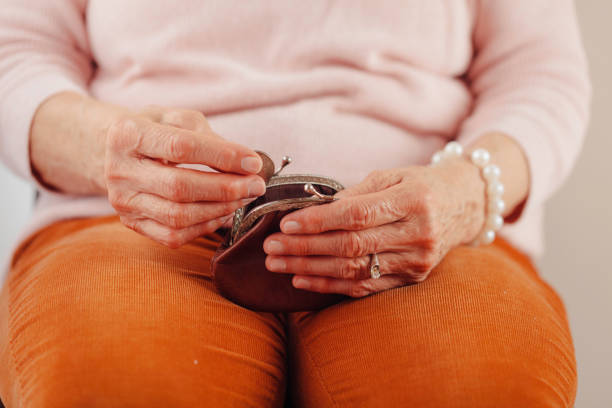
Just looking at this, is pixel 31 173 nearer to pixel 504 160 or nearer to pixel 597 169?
pixel 504 160

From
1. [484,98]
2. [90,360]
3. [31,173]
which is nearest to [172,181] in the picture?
[90,360]

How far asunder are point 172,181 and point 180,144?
0.05m

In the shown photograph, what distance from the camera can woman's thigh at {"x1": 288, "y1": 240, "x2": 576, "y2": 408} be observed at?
0.59 metres

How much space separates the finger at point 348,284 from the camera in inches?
27.4

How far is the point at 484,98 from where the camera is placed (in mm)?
1064

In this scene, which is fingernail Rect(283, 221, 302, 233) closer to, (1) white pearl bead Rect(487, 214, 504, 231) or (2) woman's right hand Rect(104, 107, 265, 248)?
(2) woman's right hand Rect(104, 107, 265, 248)

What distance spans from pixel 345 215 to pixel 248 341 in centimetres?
19

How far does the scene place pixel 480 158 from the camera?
854 millimetres

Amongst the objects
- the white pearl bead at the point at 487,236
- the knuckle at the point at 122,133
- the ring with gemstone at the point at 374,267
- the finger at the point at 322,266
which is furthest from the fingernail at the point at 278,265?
the white pearl bead at the point at 487,236

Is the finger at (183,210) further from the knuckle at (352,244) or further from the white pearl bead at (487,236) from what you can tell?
the white pearl bead at (487,236)

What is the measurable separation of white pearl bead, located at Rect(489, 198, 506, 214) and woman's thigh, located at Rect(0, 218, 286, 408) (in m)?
0.36

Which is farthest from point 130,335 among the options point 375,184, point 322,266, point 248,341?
point 375,184

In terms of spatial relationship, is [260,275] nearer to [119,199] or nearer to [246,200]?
[246,200]

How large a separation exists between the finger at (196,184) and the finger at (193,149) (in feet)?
0.04
